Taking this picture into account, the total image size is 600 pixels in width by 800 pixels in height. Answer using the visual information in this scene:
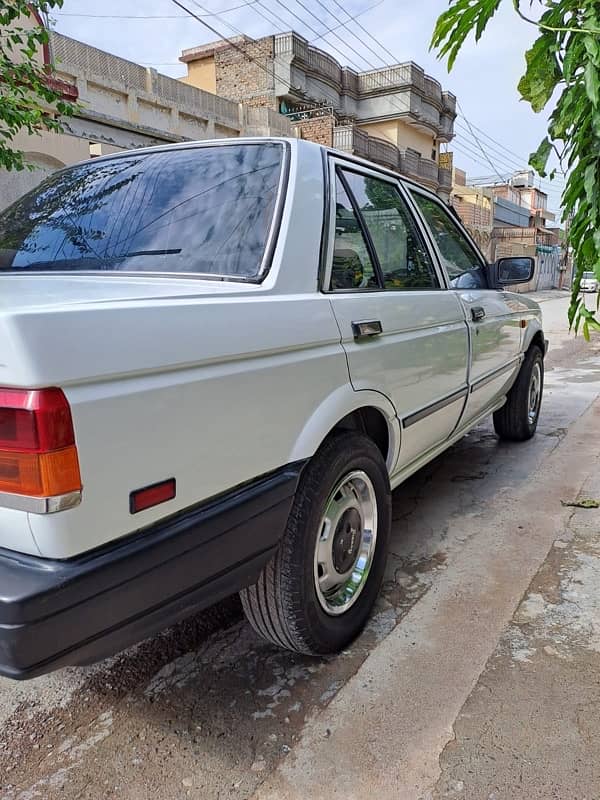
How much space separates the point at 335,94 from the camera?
99.8ft

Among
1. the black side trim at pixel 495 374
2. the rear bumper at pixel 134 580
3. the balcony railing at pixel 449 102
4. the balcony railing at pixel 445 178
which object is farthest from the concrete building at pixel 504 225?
the rear bumper at pixel 134 580

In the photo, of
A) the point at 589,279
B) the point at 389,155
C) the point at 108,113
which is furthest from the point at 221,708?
the point at 389,155

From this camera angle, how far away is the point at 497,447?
16.2ft

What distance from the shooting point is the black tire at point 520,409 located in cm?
481

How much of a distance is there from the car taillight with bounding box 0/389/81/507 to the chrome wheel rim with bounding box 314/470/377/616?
1027mm

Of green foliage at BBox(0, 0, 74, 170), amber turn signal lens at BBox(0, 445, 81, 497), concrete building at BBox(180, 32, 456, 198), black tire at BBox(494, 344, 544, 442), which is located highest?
concrete building at BBox(180, 32, 456, 198)

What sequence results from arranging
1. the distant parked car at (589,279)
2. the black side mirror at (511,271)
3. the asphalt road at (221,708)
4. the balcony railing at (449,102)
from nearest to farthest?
the distant parked car at (589,279) → the asphalt road at (221,708) → the black side mirror at (511,271) → the balcony railing at (449,102)

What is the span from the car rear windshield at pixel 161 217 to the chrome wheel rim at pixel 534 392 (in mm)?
3478

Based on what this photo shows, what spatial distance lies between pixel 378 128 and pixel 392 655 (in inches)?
1344

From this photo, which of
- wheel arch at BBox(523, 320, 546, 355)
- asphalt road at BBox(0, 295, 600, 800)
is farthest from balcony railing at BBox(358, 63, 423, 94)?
asphalt road at BBox(0, 295, 600, 800)

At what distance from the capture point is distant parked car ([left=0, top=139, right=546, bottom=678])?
1.30m

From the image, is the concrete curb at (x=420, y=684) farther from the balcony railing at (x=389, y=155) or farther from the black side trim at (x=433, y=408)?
the balcony railing at (x=389, y=155)

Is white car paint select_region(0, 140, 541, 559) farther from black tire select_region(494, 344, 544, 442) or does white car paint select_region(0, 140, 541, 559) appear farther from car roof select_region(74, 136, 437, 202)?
black tire select_region(494, 344, 544, 442)

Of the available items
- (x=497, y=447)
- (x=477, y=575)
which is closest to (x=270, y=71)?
(x=497, y=447)
